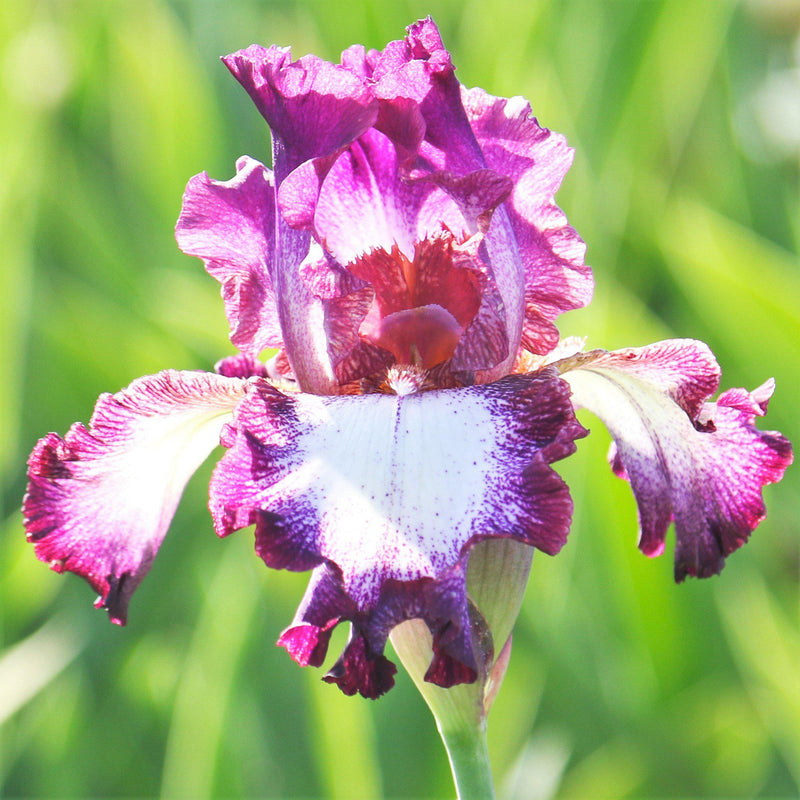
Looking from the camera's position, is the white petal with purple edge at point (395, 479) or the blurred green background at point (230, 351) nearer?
the white petal with purple edge at point (395, 479)

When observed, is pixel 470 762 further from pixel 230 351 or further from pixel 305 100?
pixel 230 351

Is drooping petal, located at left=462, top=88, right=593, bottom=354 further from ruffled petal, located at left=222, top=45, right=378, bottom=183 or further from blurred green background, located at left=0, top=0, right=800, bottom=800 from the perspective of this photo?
blurred green background, located at left=0, top=0, right=800, bottom=800

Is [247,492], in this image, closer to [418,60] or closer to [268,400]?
[268,400]

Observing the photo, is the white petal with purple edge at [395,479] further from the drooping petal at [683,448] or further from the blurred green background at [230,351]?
the blurred green background at [230,351]

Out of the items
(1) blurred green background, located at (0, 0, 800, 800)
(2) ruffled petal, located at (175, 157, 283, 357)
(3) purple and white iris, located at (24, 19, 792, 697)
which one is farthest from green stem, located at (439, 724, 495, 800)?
(1) blurred green background, located at (0, 0, 800, 800)

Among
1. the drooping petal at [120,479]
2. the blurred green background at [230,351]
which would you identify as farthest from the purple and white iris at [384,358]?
the blurred green background at [230,351]

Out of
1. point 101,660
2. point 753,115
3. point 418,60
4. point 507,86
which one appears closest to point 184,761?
point 101,660
